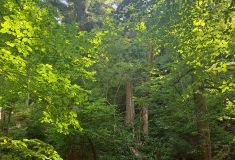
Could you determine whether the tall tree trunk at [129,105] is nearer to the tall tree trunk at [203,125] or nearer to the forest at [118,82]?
the forest at [118,82]

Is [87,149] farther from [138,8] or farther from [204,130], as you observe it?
[138,8]

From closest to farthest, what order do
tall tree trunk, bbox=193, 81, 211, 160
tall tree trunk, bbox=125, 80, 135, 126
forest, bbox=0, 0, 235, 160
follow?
forest, bbox=0, 0, 235, 160
tall tree trunk, bbox=193, 81, 211, 160
tall tree trunk, bbox=125, 80, 135, 126

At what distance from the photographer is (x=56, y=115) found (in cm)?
505

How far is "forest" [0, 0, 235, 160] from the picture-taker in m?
4.96

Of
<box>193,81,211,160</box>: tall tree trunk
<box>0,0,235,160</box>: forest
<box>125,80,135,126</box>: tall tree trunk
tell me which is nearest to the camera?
<box>0,0,235,160</box>: forest

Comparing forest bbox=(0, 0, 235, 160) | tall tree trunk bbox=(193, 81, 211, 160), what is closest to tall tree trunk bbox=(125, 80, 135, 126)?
forest bbox=(0, 0, 235, 160)

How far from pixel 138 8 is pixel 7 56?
19.9 feet

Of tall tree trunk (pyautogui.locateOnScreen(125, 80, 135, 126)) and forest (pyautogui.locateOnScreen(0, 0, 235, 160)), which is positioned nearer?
forest (pyautogui.locateOnScreen(0, 0, 235, 160))

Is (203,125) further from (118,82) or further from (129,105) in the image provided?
(118,82)

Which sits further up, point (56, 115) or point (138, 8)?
point (138, 8)

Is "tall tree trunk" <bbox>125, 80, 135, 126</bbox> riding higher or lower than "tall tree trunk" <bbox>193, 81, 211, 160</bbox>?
higher

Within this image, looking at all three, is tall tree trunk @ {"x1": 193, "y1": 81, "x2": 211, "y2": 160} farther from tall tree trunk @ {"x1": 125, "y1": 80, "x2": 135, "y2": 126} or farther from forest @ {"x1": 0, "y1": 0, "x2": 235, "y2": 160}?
tall tree trunk @ {"x1": 125, "y1": 80, "x2": 135, "y2": 126}

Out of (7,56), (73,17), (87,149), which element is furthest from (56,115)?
(73,17)

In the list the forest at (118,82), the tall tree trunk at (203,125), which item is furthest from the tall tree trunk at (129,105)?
the tall tree trunk at (203,125)
